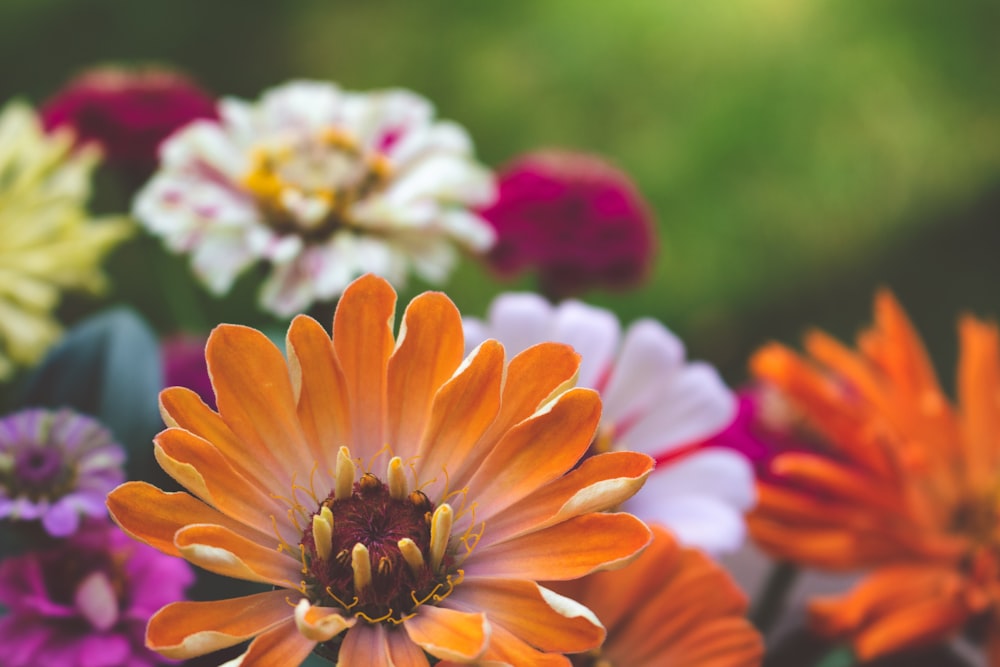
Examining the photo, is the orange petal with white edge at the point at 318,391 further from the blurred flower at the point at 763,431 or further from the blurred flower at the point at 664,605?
the blurred flower at the point at 763,431

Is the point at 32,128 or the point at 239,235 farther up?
the point at 32,128

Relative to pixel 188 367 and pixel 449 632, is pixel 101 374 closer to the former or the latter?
pixel 188 367

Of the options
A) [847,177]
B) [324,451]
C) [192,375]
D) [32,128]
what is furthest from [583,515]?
[847,177]

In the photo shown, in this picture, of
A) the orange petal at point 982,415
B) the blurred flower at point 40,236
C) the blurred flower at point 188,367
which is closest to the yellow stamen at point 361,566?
the blurred flower at point 188,367

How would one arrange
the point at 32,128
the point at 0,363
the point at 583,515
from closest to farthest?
the point at 583,515
the point at 0,363
the point at 32,128

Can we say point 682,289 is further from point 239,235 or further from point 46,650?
point 46,650

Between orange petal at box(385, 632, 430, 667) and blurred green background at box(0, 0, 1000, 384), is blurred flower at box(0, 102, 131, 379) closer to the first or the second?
orange petal at box(385, 632, 430, 667)

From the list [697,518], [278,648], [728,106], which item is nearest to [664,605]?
[697,518]
